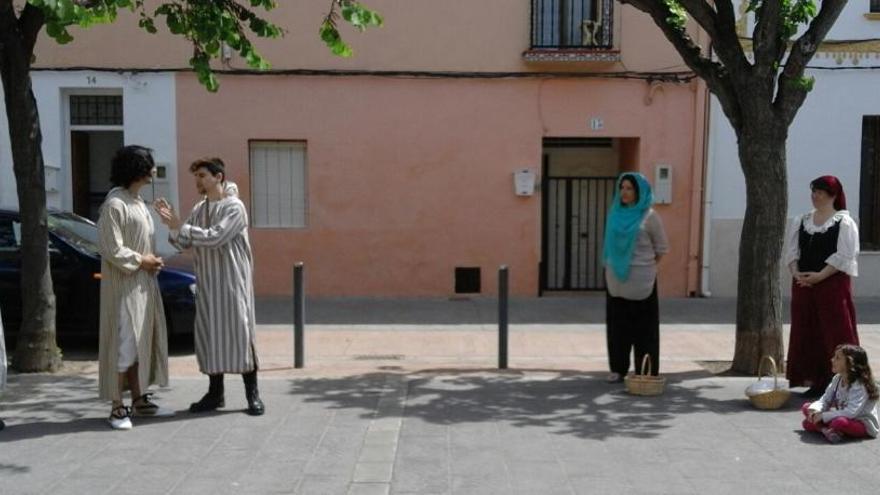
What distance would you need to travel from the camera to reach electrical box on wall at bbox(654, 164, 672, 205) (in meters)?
12.7

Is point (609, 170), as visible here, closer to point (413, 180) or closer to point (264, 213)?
point (413, 180)

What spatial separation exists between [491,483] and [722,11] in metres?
4.82

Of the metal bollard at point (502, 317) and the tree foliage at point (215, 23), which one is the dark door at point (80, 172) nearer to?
the tree foliage at point (215, 23)

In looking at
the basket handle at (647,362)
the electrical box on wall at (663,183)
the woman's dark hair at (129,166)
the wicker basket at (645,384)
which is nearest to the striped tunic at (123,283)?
the woman's dark hair at (129,166)

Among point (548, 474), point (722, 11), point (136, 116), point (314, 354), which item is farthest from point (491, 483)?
point (136, 116)

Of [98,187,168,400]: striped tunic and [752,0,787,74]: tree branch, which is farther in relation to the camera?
[752,0,787,74]: tree branch

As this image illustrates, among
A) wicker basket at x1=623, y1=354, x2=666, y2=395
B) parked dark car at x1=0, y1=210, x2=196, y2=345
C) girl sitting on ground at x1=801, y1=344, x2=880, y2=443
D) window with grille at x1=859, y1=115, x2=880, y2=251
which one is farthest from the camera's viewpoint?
window with grille at x1=859, y1=115, x2=880, y2=251

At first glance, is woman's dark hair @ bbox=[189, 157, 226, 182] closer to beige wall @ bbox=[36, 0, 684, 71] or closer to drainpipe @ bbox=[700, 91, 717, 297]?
beige wall @ bbox=[36, 0, 684, 71]

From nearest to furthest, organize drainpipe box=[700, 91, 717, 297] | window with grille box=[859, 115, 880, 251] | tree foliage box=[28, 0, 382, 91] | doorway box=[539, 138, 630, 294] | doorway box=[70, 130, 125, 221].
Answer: tree foliage box=[28, 0, 382, 91], drainpipe box=[700, 91, 717, 297], window with grille box=[859, 115, 880, 251], doorway box=[70, 130, 125, 221], doorway box=[539, 138, 630, 294]

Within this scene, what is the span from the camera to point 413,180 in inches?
501

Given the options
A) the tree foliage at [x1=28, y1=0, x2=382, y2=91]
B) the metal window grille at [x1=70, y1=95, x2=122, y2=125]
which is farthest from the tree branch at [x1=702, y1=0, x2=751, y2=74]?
the metal window grille at [x1=70, y1=95, x2=122, y2=125]

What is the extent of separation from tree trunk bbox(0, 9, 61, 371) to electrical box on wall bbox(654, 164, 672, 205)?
815 cm

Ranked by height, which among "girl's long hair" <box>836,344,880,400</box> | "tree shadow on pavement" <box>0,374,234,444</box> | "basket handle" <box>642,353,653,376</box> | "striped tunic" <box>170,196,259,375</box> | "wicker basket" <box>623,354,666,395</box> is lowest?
"tree shadow on pavement" <box>0,374,234,444</box>

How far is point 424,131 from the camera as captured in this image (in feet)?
41.7
